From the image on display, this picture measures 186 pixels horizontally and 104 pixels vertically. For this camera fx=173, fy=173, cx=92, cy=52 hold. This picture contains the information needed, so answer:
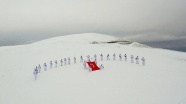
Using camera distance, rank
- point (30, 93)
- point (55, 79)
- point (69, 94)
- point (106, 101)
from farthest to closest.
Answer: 1. point (55, 79)
2. point (30, 93)
3. point (69, 94)
4. point (106, 101)

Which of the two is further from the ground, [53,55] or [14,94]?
[53,55]

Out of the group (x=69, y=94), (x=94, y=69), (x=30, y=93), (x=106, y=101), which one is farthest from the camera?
(x=94, y=69)

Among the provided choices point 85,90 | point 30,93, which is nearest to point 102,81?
point 85,90

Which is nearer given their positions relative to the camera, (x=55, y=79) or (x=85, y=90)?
(x=85, y=90)

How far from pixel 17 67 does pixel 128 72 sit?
15.4m

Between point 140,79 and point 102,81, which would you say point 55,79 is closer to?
point 102,81

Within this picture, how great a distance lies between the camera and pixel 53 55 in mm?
29672

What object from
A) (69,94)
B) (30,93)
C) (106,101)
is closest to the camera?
(106,101)

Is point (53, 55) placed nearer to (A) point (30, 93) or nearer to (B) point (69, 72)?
(B) point (69, 72)

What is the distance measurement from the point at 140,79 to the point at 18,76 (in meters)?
14.1

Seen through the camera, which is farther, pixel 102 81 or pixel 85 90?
pixel 102 81

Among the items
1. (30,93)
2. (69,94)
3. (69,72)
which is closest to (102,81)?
(69,94)

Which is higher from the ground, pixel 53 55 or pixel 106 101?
pixel 53 55

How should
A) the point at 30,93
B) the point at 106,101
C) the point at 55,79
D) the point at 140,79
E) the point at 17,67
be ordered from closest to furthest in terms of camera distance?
the point at 106,101, the point at 30,93, the point at 140,79, the point at 55,79, the point at 17,67
